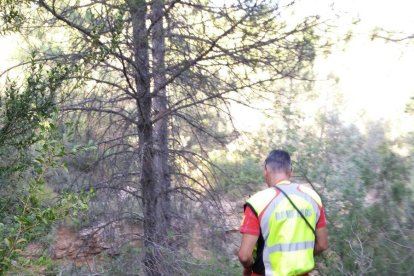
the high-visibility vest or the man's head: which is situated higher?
the man's head

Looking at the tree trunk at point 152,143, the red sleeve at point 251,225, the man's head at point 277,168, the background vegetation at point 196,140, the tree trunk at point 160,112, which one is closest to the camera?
the red sleeve at point 251,225

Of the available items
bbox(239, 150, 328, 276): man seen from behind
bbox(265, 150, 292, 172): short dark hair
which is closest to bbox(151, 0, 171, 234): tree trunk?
bbox(265, 150, 292, 172): short dark hair

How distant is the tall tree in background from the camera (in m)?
6.14

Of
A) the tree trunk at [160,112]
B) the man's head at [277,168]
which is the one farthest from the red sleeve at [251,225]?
the tree trunk at [160,112]

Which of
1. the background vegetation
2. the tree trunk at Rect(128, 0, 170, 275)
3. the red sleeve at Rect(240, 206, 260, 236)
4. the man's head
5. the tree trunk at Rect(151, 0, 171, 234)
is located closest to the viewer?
the red sleeve at Rect(240, 206, 260, 236)

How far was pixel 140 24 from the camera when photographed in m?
6.22

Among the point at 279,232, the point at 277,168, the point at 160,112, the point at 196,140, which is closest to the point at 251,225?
the point at 279,232

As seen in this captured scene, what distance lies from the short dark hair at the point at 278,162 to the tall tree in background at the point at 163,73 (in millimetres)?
2749

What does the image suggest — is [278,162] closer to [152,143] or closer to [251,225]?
[251,225]

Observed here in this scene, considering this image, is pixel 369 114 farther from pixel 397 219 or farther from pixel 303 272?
pixel 303 272

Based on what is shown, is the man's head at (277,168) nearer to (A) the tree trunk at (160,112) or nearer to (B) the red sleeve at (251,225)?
(B) the red sleeve at (251,225)

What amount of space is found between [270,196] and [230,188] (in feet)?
13.6

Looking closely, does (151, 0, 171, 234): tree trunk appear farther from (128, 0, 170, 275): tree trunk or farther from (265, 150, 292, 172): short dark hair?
(265, 150, 292, 172): short dark hair

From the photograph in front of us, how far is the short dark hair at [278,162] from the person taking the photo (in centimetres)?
362
